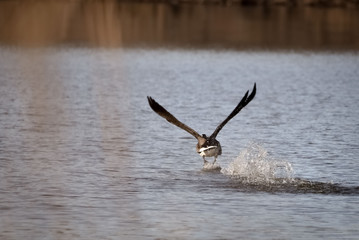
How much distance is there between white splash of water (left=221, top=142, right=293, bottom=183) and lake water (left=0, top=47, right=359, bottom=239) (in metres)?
0.01

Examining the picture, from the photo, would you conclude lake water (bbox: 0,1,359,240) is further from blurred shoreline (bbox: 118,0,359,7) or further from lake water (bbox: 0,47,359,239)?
blurred shoreline (bbox: 118,0,359,7)

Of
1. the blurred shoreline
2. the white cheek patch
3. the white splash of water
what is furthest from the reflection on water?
the white splash of water

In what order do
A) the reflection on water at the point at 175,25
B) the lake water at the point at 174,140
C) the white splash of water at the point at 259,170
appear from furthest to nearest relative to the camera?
1. the reflection on water at the point at 175,25
2. the white splash of water at the point at 259,170
3. the lake water at the point at 174,140

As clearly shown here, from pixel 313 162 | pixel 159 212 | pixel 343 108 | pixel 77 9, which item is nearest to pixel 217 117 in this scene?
pixel 343 108

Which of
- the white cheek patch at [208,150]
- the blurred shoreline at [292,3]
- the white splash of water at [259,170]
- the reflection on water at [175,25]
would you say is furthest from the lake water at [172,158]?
the blurred shoreline at [292,3]

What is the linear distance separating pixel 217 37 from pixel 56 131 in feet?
87.3

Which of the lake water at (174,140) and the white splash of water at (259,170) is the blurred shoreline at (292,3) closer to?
the lake water at (174,140)

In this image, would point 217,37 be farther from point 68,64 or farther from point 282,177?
point 282,177

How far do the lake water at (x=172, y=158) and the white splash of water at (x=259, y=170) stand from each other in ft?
0.05

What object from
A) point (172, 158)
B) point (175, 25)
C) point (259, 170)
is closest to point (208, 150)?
point (259, 170)

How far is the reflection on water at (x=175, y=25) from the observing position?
41375 millimetres

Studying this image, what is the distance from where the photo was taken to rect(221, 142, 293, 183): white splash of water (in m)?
12.9

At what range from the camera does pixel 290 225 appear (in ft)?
34.0

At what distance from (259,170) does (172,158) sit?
6.09 ft
